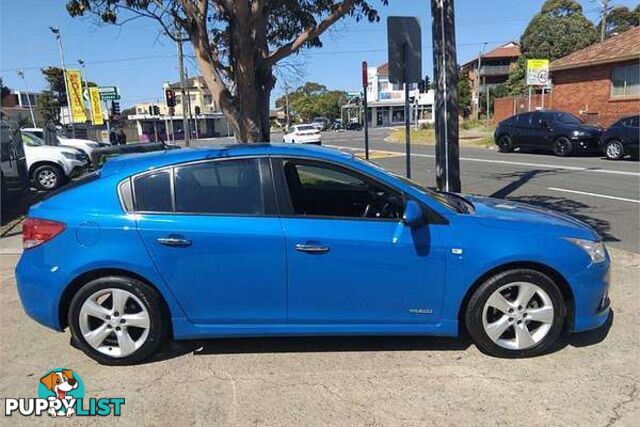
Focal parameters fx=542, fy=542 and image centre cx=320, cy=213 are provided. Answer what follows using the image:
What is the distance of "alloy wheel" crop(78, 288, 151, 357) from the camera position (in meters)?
3.81

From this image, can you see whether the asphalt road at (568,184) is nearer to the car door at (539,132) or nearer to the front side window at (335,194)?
the car door at (539,132)

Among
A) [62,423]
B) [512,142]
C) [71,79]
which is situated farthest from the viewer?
[71,79]

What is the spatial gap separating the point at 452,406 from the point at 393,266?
0.96 metres

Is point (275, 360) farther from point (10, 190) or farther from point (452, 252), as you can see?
point (10, 190)

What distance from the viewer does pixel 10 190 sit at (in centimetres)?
980

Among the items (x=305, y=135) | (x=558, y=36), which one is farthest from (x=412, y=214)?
(x=558, y=36)

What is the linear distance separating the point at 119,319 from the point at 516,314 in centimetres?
282

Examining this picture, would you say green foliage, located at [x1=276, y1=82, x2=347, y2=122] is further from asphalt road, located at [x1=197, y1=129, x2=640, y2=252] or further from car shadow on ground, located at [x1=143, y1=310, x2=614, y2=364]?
car shadow on ground, located at [x1=143, y1=310, x2=614, y2=364]

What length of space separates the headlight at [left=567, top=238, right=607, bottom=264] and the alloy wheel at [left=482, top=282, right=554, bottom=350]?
0.43m

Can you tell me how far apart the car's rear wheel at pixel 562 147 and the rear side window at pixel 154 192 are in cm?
1801

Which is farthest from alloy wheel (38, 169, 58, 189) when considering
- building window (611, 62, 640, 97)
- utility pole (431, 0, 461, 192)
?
building window (611, 62, 640, 97)

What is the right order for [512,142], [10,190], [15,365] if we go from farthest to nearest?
1. [512,142]
2. [10,190]
3. [15,365]

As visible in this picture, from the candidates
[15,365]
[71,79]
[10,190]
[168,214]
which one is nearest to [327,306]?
[168,214]

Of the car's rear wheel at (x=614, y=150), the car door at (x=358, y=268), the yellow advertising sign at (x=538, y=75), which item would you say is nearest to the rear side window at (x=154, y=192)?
the car door at (x=358, y=268)
